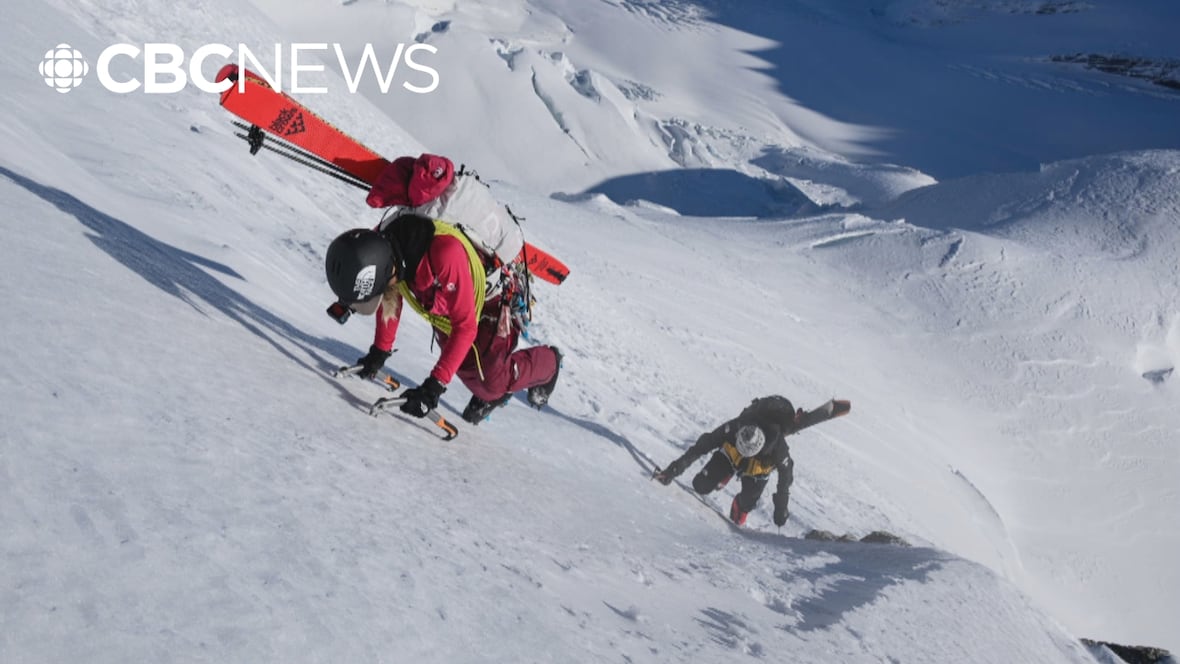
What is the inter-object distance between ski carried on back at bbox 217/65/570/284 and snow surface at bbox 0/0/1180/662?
0.76 m

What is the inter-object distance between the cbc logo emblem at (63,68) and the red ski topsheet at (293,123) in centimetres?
345

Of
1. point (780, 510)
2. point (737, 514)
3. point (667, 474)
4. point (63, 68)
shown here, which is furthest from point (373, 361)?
point (63, 68)

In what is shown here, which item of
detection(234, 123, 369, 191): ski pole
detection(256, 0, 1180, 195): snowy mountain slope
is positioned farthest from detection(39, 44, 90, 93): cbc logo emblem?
detection(256, 0, 1180, 195): snowy mountain slope

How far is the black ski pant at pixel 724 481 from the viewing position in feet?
23.1

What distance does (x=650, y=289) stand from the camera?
47.7 ft

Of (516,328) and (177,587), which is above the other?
(516,328)

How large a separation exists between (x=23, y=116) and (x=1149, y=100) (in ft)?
217

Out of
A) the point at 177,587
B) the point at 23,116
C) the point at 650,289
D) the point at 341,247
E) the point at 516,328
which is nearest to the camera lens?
the point at 177,587

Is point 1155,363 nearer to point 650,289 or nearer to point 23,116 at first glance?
point 650,289

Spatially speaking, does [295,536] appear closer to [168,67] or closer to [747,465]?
[747,465]

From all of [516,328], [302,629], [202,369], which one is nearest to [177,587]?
[302,629]

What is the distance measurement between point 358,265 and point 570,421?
3.53 metres

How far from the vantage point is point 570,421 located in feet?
22.1

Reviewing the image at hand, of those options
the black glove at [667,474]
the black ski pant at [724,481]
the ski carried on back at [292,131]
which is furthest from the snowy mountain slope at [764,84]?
the ski carried on back at [292,131]
